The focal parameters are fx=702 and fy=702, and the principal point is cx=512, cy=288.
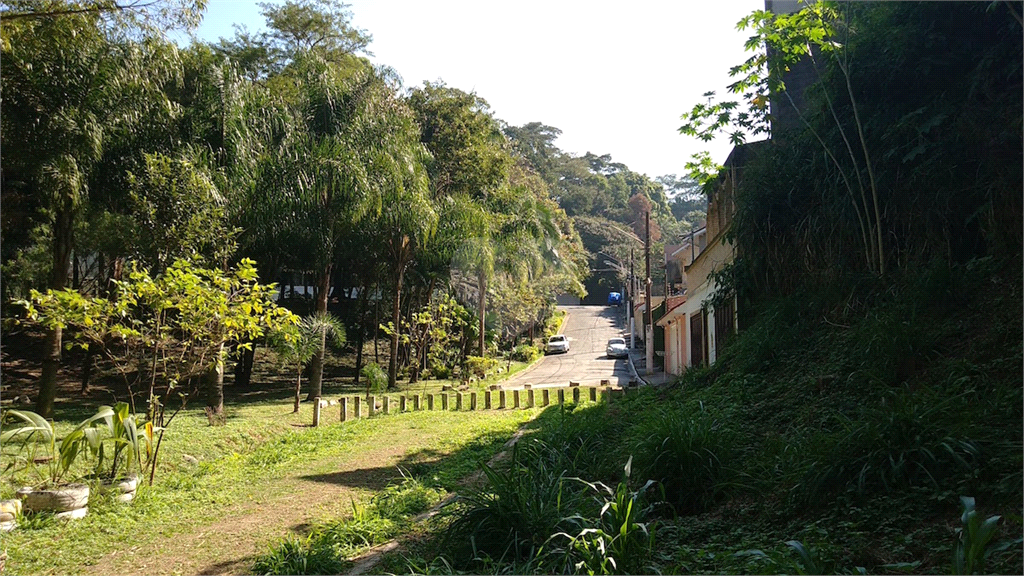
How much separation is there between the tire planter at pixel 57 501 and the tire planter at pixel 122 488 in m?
0.58

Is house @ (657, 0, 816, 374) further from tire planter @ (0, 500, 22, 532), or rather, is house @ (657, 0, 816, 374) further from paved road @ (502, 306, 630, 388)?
tire planter @ (0, 500, 22, 532)

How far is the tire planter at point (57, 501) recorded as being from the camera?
267 inches

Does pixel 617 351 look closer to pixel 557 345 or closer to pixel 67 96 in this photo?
pixel 557 345

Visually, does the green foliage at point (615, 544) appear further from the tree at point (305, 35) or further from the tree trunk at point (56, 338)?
the tree at point (305, 35)

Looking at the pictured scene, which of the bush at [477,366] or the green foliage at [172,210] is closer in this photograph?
the green foliage at [172,210]

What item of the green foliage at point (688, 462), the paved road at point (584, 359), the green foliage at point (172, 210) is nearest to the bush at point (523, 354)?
the paved road at point (584, 359)

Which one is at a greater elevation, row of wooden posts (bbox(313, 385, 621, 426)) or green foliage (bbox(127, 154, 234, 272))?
green foliage (bbox(127, 154, 234, 272))

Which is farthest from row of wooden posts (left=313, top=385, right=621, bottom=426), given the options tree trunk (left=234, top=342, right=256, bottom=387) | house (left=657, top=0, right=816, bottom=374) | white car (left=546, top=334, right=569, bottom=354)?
white car (left=546, top=334, right=569, bottom=354)

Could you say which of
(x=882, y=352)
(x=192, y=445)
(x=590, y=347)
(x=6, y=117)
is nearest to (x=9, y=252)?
(x=6, y=117)

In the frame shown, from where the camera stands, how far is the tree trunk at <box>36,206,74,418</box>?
1233cm

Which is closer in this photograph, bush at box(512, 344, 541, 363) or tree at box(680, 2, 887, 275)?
tree at box(680, 2, 887, 275)

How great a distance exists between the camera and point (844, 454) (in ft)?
15.0

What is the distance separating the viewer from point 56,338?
1230cm

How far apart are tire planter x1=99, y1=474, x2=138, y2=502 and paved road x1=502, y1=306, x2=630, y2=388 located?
17115 millimetres
